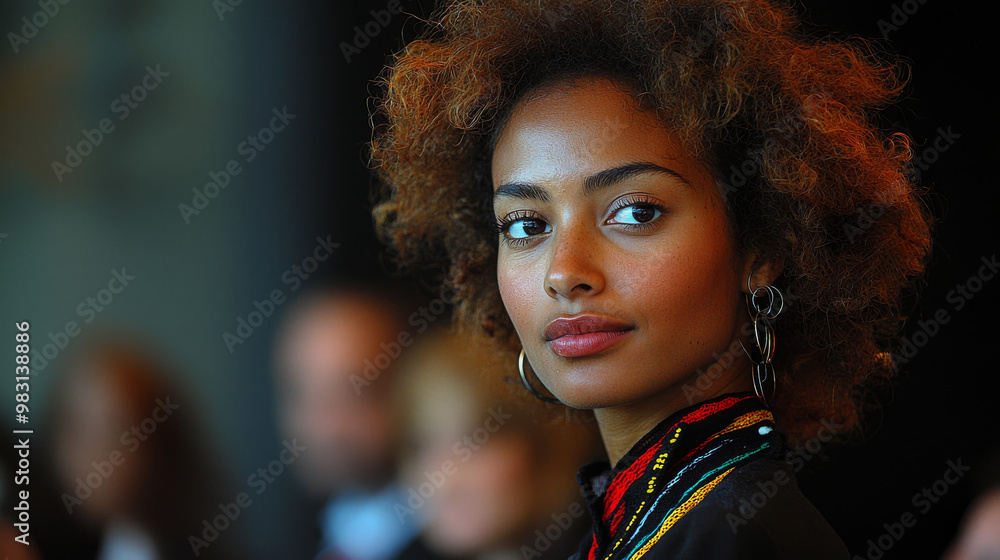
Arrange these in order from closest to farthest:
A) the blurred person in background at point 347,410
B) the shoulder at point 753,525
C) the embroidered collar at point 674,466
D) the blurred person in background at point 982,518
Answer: the shoulder at point 753,525
the embroidered collar at point 674,466
the blurred person in background at point 982,518
the blurred person in background at point 347,410

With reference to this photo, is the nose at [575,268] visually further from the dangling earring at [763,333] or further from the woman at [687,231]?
the dangling earring at [763,333]

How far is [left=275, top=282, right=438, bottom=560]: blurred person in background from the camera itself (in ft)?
7.66

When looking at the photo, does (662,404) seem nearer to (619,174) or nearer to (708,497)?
(708,497)

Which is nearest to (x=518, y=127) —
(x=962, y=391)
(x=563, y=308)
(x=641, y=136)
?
(x=641, y=136)

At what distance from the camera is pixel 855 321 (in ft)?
4.73

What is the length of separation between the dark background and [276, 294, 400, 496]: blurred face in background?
0.22 ft

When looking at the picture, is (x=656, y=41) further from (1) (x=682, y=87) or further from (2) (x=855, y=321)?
(2) (x=855, y=321)

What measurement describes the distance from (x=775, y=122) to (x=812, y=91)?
0.09 m

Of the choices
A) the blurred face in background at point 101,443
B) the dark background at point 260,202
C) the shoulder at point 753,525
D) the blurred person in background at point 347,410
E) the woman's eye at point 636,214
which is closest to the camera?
the shoulder at point 753,525

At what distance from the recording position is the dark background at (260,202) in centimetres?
205

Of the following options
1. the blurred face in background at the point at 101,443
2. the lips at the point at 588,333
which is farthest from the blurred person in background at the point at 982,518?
the blurred face in background at the point at 101,443

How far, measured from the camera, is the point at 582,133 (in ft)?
4.15

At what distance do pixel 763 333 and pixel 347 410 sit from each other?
142 centimetres

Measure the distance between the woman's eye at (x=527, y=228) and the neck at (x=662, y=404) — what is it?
12.0 inches
